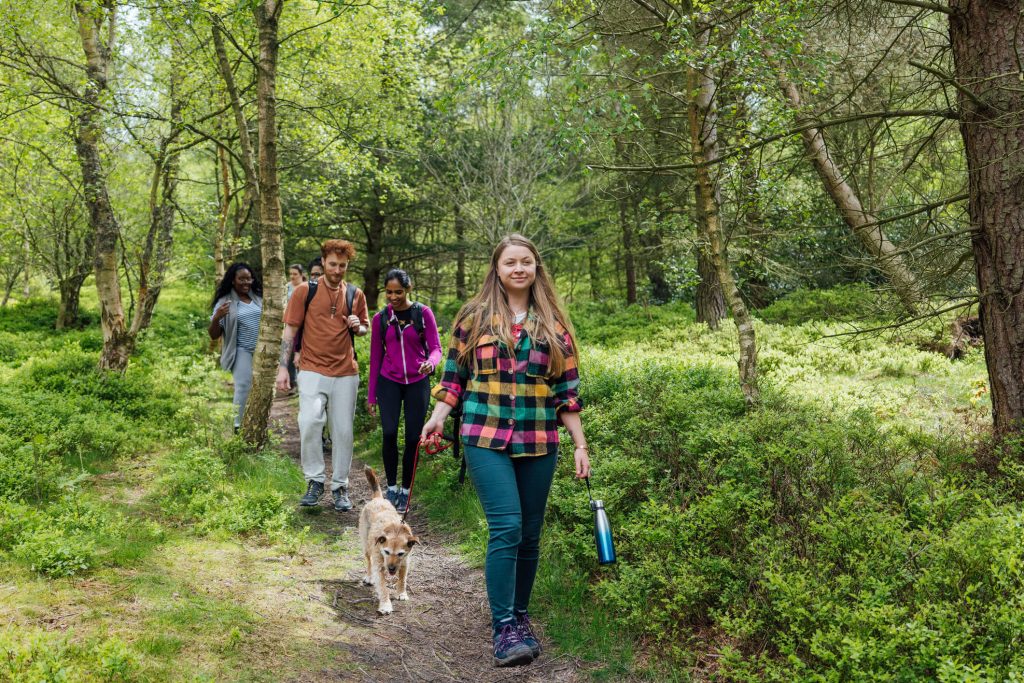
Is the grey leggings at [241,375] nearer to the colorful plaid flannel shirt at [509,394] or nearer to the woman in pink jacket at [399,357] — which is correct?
the woman in pink jacket at [399,357]

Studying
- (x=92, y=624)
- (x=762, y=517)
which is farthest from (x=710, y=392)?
(x=92, y=624)

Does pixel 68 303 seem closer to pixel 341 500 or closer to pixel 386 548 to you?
pixel 341 500

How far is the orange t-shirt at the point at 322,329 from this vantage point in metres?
6.36

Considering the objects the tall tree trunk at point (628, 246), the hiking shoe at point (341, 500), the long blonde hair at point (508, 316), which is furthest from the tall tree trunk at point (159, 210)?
the tall tree trunk at point (628, 246)

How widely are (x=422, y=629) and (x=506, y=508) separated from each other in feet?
4.78

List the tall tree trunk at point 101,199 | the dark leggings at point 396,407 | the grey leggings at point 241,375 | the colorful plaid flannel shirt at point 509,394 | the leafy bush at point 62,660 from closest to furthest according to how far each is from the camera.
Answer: the leafy bush at point 62,660, the colorful plaid flannel shirt at point 509,394, the dark leggings at point 396,407, the grey leggings at point 241,375, the tall tree trunk at point 101,199

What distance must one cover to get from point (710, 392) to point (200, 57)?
1094cm

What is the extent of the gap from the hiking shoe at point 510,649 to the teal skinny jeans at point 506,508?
0.18 feet

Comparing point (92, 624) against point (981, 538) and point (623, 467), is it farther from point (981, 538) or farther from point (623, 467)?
point (981, 538)

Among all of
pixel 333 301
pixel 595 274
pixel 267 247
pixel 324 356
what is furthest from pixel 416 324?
pixel 595 274

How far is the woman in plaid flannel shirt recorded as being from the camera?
3729mm

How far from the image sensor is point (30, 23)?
9.09 metres

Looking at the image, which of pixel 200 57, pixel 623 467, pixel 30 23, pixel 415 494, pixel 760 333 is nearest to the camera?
pixel 623 467

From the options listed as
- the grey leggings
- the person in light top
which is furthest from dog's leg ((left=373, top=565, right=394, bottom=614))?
the grey leggings
